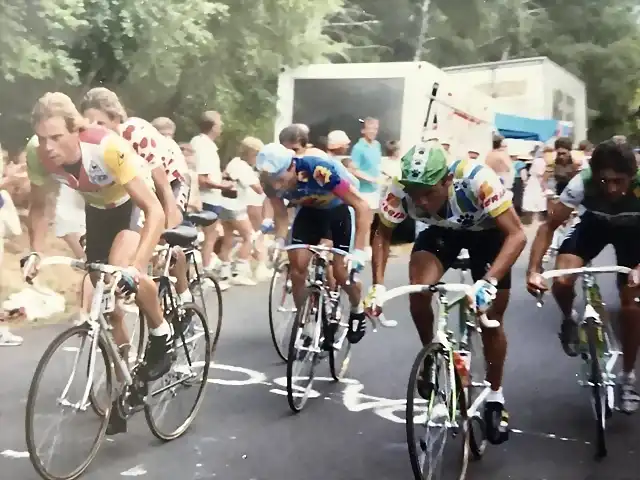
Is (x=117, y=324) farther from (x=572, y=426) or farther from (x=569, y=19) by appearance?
(x=569, y=19)

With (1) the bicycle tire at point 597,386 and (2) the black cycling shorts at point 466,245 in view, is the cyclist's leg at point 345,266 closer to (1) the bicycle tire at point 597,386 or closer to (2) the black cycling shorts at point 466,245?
(2) the black cycling shorts at point 466,245

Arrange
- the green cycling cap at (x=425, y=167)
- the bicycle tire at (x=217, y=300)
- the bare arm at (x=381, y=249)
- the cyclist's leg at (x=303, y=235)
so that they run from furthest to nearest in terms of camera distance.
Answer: the cyclist's leg at (x=303, y=235) < the bicycle tire at (x=217, y=300) < the bare arm at (x=381, y=249) < the green cycling cap at (x=425, y=167)

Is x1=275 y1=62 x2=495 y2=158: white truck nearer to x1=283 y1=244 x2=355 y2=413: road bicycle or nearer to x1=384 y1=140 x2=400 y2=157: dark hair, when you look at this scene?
x1=384 y1=140 x2=400 y2=157: dark hair

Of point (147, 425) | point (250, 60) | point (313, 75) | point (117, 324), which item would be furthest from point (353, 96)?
point (147, 425)

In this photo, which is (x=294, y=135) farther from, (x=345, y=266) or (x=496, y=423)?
(x=496, y=423)

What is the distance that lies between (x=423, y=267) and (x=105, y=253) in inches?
41.1

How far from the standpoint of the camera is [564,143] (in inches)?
108

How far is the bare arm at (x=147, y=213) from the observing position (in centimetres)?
230

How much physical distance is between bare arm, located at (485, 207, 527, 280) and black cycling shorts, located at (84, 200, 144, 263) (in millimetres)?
1128

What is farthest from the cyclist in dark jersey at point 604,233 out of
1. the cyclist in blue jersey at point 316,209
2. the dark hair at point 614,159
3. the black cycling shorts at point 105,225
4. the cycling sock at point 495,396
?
the black cycling shorts at point 105,225

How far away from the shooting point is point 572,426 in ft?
8.52

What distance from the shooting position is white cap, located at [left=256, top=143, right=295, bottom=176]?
9.46 ft

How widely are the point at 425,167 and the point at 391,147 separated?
1.94ft

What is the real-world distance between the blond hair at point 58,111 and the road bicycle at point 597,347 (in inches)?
61.3
